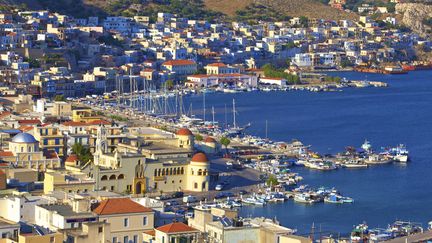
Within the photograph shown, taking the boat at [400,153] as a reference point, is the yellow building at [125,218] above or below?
above

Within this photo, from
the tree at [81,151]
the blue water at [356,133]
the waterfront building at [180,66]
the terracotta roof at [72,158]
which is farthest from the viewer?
the waterfront building at [180,66]

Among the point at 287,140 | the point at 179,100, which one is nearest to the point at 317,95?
the point at 179,100

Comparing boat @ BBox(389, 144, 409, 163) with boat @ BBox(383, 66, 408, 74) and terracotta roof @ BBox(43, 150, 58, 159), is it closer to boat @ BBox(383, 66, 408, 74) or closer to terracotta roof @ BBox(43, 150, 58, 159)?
terracotta roof @ BBox(43, 150, 58, 159)

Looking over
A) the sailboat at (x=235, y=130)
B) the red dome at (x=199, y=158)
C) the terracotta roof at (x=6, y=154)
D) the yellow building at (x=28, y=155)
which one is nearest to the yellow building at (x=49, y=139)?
the yellow building at (x=28, y=155)

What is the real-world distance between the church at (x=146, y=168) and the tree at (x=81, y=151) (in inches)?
12.1

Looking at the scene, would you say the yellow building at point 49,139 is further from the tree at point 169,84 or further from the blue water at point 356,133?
the tree at point 169,84

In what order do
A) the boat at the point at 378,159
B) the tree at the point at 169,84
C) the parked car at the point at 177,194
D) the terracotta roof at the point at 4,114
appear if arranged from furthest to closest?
the tree at the point at 169,84, the boat at the point at 378,159, the terracotta roof at the point at 4,114, the parked car at the point at 177,194

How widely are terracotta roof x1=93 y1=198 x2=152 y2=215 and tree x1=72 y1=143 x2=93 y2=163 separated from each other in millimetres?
8862

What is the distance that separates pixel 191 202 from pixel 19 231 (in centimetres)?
864

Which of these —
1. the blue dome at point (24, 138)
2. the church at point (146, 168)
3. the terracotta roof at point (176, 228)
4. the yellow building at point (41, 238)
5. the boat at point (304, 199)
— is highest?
the terracotta roof at point (176, 228)

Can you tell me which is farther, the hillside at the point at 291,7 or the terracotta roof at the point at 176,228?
the hillside at the point at 291,7

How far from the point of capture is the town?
16.9 m

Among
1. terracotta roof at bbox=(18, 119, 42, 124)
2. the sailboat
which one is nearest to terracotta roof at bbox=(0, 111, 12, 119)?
terracotta roof at bbox=(18, 119, 42, 124)

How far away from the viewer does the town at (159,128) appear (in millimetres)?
16922
